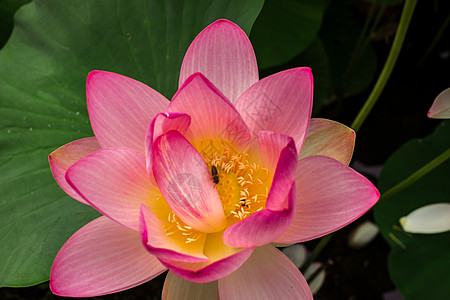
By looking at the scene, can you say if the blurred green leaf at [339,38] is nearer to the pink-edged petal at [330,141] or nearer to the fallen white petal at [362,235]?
the fallen white petal at [362,235]

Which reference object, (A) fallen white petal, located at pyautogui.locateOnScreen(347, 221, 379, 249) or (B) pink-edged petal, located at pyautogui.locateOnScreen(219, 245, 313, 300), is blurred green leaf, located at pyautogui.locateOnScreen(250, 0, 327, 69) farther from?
(B) pink-edged petal, located at pyautogui.locateOnScreen(219, 245, 313, 300)

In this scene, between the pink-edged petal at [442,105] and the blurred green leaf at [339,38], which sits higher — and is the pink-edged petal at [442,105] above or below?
above

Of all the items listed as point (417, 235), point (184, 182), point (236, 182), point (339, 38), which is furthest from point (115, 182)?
point (339, 38)

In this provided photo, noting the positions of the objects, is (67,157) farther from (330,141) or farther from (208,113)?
(330,141)

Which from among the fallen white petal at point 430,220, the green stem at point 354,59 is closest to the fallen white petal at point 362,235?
the green stem at point 354,59

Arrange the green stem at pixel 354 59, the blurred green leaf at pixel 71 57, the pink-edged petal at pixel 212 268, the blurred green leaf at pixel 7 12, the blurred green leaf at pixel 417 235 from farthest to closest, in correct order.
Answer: the green stem at pixel 354 59
the blurred green leaf at pixel 417 235
the blurred green leaf at pixel 7 12
the blurred green leaf at pixel 71 57
the pink-edged petal at pixel 212 268

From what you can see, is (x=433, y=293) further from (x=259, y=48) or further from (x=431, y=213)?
(x=259, y=48)
